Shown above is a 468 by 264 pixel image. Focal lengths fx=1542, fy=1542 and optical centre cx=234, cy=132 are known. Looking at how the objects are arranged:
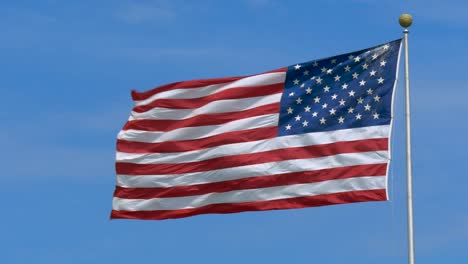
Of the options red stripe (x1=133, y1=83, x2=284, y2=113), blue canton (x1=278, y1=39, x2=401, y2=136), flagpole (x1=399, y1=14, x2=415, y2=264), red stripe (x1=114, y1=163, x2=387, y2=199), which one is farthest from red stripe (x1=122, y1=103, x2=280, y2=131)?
flagpole (x1=399, y1=14, x2=415, y2=264)

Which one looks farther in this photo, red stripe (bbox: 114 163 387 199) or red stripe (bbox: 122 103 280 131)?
red stripe (bbox: 122 103 280 131)

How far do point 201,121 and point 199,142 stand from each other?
0.59m

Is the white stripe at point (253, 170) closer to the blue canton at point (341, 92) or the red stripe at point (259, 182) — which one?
the red stripe at point (259, 182)

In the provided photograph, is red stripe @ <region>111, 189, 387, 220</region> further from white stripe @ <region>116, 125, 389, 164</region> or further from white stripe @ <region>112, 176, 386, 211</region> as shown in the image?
white stripe @ <region>116, 125, 389, 164</region>

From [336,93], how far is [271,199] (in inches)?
130

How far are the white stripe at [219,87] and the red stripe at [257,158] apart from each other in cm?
192

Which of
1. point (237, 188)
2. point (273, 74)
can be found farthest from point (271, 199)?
point (273, 74)

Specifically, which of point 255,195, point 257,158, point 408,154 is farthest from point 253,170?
point 408,154

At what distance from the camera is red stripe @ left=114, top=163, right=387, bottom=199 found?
130ft

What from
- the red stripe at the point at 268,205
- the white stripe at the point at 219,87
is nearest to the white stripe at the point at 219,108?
the white stripe at the point at 219,87

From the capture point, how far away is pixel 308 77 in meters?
41.7

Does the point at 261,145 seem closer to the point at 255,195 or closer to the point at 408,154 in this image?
the point at 255,195

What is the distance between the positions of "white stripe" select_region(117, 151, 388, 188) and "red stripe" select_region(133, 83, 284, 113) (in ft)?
6.50

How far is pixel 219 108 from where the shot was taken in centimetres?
4238
